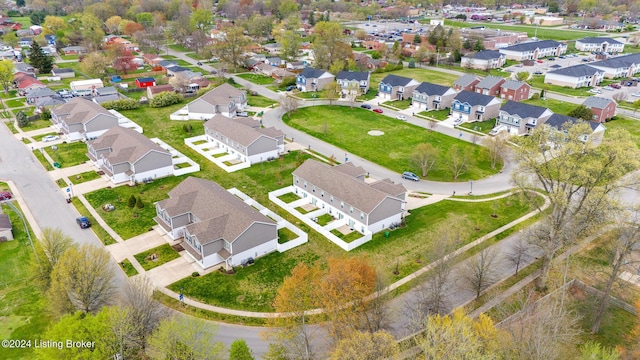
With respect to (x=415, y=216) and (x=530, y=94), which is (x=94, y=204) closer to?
(x=415, y=216)

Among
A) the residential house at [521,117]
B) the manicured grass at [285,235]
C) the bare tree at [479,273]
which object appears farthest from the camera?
the residential house at [521,117]

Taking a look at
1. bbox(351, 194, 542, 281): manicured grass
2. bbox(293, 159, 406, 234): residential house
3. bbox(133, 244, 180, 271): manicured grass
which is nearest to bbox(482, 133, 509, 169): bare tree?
bbox(351, 194, 542, 281): manicured grass

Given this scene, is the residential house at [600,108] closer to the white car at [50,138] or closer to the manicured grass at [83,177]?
the manicured grass at [83,177]

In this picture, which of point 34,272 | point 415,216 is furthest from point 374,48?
point 34,272

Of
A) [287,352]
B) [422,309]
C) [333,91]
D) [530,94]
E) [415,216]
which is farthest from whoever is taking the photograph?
[530,94]

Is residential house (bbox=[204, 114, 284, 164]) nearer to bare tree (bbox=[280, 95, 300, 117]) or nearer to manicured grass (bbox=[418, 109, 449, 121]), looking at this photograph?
bare tree (bbox=[280, 95, 300, 117])

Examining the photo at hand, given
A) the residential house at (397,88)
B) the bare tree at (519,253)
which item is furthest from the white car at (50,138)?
the bare tree at (519,253)
